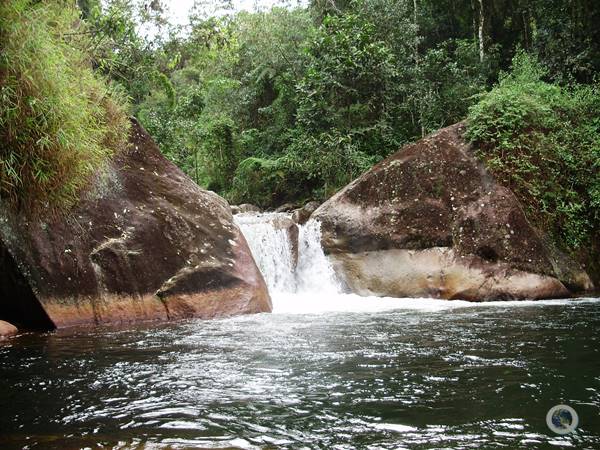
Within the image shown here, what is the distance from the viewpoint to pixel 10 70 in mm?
6320

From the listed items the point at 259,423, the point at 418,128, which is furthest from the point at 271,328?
the point at 418,128

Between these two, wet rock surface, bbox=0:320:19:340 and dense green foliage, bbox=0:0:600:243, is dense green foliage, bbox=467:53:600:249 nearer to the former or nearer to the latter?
dense green foliage, bbox=0:0:600:243

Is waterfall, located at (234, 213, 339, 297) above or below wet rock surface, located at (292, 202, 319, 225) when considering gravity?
below

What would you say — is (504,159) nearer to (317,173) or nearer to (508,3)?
(317,173)

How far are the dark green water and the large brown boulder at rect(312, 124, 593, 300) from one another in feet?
10.9

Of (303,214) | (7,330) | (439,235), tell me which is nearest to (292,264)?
(303,214)

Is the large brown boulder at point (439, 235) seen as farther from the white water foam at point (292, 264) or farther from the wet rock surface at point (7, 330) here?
the wet rock surface at point (7, 330)

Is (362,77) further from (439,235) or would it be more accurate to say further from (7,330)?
(7,330)

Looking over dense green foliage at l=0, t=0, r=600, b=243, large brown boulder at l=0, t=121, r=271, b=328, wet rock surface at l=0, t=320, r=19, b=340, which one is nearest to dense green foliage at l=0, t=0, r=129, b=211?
dense green foliage at l=0, t=0, r=600, b=243

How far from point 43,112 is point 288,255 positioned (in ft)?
20.3

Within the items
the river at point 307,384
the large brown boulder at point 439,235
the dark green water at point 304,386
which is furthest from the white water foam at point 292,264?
the dark green water at point 304,386

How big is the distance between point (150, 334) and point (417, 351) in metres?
3.27

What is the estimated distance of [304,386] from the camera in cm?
399

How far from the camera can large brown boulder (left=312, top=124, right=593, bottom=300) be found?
32.6 ft
